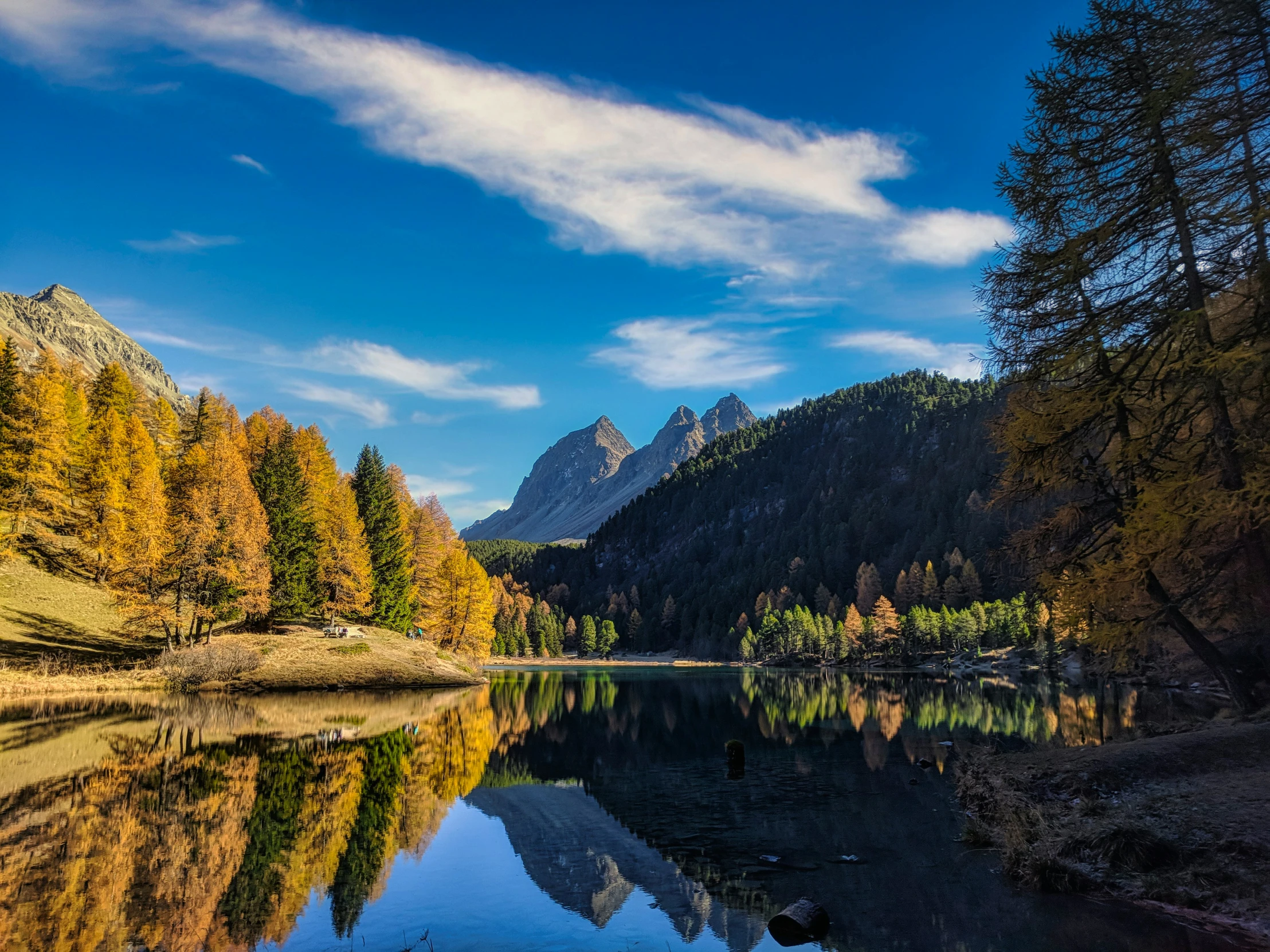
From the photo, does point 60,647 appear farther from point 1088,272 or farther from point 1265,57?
point 1265,57

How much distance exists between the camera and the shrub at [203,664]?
137 feet

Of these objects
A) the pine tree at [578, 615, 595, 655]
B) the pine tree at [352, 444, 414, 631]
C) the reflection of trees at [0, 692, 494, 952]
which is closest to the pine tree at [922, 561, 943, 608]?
the pine tree at [578, 615, 595, 655]

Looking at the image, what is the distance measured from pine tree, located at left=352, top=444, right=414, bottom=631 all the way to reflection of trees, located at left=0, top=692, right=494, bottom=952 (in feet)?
132

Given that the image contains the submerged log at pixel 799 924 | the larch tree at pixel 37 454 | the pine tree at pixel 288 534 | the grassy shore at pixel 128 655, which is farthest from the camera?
the pine tree at pixel 288 534

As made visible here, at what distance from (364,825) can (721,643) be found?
17594 centimetres

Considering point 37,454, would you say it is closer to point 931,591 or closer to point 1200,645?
point 1200,645

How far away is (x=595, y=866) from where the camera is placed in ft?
45.9

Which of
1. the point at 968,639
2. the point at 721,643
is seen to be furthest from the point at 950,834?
the point at 721,643

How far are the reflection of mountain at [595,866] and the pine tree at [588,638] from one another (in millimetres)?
162029

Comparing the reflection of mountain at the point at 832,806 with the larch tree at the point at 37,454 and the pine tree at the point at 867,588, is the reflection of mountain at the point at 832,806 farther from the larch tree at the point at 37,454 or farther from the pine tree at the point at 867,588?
the pine tree at the point at 867,588

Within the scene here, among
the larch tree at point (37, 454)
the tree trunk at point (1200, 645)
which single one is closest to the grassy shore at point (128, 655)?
the larch tree at point (37, 454)

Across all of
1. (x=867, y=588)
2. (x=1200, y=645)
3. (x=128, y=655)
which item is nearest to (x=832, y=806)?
(x=1200, y=645)

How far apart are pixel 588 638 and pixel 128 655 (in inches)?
5565

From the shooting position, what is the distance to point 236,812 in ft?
51.3
